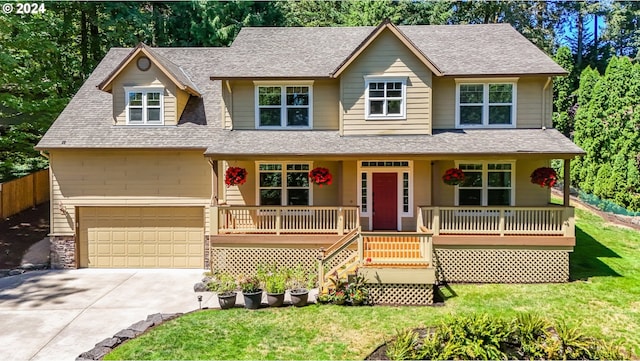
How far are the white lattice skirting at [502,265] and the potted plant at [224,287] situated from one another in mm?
6458

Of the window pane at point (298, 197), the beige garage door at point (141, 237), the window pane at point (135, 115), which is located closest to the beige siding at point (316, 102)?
the window pane at point (298, 197)

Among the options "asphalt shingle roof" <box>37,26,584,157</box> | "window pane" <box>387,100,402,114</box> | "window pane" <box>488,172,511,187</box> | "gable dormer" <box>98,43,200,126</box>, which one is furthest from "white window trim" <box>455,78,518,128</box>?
"gable dormer" <box>98,43,200,126</box>

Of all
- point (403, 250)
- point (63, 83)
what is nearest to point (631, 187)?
point (403, 250)

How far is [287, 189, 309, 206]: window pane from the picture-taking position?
15086mm

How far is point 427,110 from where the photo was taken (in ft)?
47.4

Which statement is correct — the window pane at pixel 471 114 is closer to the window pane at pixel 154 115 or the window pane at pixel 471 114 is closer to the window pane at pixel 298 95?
the window pane at pixel 298 95

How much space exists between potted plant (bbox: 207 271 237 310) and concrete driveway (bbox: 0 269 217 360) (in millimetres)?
403

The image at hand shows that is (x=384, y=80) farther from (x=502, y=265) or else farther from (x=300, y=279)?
(x=300, y=279)

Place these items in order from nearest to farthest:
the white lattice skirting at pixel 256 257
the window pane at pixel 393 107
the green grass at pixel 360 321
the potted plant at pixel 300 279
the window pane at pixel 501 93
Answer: the green grass at pixel 360 321
the potted plant at pixel 300 279
the white lattice skirting at pixel 256 257
the window pane at pixel 393 107
the window pane at pixel 501 93

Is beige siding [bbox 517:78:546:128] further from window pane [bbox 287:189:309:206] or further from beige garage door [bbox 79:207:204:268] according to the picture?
beige garage door [bbox 79:207:204:268]

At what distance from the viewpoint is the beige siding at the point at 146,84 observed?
50.8 feet

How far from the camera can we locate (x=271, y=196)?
15.1m

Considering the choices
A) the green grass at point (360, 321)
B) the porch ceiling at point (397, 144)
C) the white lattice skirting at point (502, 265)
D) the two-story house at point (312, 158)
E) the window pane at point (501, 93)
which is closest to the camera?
the green grass at point (360, 321)

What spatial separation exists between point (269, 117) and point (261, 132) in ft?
2.24
